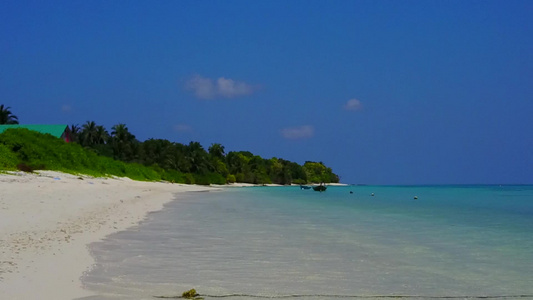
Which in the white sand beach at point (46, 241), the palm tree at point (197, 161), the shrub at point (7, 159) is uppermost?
the palm tree at point (197, 161)

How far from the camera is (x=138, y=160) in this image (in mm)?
86562

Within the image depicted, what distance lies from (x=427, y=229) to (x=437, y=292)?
33.8 ft

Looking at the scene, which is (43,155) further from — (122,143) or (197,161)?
(197,161)

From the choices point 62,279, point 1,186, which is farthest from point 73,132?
point 62,279

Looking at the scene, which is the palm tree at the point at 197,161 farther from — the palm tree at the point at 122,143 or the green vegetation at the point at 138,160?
the palm tree at the point at 122,143

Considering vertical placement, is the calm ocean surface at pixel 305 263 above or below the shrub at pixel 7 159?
below

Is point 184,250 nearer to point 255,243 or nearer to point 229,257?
point 229,257

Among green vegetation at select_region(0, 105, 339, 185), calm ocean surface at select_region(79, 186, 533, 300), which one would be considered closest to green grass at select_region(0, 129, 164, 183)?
green vegetation at select_region(0, 105, 339, 185)

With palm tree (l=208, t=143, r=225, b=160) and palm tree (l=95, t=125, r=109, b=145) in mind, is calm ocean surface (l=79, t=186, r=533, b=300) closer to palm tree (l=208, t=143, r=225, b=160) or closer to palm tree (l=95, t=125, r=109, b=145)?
palm tree (l=95, t=125, r=109, b=145)

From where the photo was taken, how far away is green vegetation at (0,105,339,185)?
41.8 meters

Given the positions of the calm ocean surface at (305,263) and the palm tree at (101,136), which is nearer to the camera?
the calm ocean surface at (305,263)

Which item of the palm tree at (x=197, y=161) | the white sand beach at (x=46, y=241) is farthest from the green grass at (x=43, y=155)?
the palm tree at (x=197, y=161)

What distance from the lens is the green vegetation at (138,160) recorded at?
4184 centimetres

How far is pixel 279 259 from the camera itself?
9.41 meters
